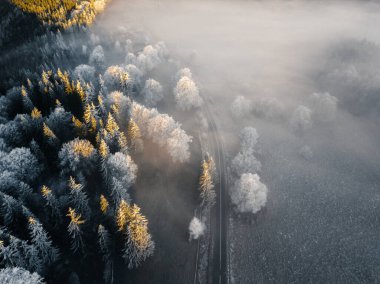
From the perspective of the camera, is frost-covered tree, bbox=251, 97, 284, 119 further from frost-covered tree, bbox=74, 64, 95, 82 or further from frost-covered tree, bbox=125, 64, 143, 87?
frost-covered tree, bbox=74, 64, 95, 82

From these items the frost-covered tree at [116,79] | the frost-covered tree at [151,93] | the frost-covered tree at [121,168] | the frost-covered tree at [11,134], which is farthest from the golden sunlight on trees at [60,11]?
the frost-covered tree at [121,168]

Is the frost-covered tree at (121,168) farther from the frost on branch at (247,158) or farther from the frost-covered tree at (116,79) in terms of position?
the frost-covered tree at (116,79)

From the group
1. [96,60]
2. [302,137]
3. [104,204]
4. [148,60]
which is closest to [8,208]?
[104,204]

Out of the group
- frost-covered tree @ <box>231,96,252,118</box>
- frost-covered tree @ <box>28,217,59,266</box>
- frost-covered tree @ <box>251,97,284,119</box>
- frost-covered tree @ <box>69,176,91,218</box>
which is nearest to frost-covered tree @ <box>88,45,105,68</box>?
frost-covered tree @ <box>231,96,252,118</box>

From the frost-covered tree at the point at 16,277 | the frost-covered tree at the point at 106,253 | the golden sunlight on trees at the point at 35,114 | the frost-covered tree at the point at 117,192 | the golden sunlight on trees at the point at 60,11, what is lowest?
the frost-covered tree at the point at 106,253

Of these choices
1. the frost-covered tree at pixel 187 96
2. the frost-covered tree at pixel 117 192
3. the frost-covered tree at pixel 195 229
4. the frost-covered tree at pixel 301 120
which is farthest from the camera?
the frost-covered tree at pixel 301 120

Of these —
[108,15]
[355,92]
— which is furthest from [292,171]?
[108,15]

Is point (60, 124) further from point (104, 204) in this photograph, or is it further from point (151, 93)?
point (151, 93)
